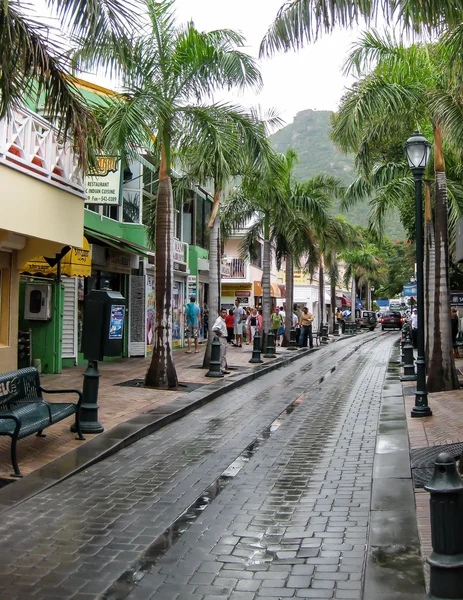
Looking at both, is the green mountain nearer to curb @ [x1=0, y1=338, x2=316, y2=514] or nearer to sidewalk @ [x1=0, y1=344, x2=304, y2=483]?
sidewalk @ [x1=0, y1=344, x2=304, y2=483]

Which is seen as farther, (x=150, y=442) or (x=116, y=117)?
(x=116, y=117)

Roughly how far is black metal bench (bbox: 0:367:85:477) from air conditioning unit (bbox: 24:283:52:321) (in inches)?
308

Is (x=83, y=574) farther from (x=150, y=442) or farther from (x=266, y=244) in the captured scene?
(x=266, y=244)

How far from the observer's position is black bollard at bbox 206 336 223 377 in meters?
16.4

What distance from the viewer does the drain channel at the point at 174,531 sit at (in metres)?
4.39

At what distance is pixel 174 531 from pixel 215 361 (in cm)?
1097

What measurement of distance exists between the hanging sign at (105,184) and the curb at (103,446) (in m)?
5.37

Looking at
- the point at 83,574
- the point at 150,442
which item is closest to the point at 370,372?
the point at 150,442

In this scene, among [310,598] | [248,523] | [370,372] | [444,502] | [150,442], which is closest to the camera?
[444,502]

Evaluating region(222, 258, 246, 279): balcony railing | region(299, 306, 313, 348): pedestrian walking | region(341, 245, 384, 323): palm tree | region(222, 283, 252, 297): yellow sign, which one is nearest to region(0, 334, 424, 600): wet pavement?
region(299, 306, 313, 348): pedestrian walking

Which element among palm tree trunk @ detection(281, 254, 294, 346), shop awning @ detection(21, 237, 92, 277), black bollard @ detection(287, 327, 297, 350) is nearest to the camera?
shop awning @ detection(21, 237, 92, 277)

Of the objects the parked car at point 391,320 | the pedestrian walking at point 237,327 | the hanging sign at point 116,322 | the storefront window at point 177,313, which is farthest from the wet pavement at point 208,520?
the parked car at point 391,320

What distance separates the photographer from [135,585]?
14.5 feet

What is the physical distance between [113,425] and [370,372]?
11336mm
